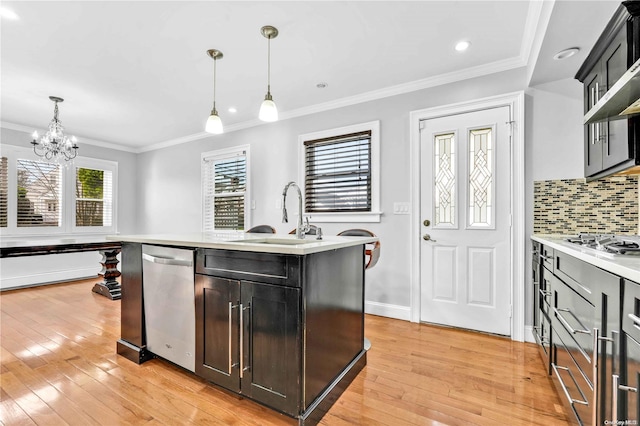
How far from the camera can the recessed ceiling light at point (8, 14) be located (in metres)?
2.11

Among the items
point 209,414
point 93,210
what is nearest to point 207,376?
point 209,414

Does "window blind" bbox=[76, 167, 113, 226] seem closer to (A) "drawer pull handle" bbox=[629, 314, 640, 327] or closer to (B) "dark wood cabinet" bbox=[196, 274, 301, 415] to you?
(B) "dark wood cabinet" bbox=[196, 274, 301, 415]

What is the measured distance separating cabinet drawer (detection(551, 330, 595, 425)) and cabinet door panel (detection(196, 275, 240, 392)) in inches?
63.6

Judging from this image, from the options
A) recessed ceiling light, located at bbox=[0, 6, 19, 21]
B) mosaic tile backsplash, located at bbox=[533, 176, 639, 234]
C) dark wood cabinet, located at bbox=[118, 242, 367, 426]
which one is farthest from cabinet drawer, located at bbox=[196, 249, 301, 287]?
mosaic tile backsplash, located at bbox=[533, 176, 639, 234]

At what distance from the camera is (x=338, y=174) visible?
3721mm

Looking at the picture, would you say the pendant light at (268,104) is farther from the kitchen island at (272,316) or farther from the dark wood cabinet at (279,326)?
the dark wood cabinet at (279,326)

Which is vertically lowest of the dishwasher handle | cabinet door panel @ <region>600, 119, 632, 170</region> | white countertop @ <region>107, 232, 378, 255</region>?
the dishwasher handle

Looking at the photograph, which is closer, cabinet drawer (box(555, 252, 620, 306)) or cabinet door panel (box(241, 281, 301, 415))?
cabinet drawer (box(555, 252, 620, 306))

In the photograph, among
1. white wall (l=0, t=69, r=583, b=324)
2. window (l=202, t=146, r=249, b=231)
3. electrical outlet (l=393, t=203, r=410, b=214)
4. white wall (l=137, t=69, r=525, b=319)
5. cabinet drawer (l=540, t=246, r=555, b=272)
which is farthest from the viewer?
window (l=202, t=146, r=249, b=231)

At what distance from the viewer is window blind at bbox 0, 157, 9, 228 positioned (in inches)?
177

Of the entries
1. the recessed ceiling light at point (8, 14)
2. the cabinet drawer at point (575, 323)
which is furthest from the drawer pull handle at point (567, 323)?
the recessed ceiling light at point (8, 14)

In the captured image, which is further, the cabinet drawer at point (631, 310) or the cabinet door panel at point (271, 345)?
the cabinet door panel at point (271, 345)

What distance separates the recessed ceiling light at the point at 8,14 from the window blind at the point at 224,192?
107 inches

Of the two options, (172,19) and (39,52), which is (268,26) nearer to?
(172,19)
